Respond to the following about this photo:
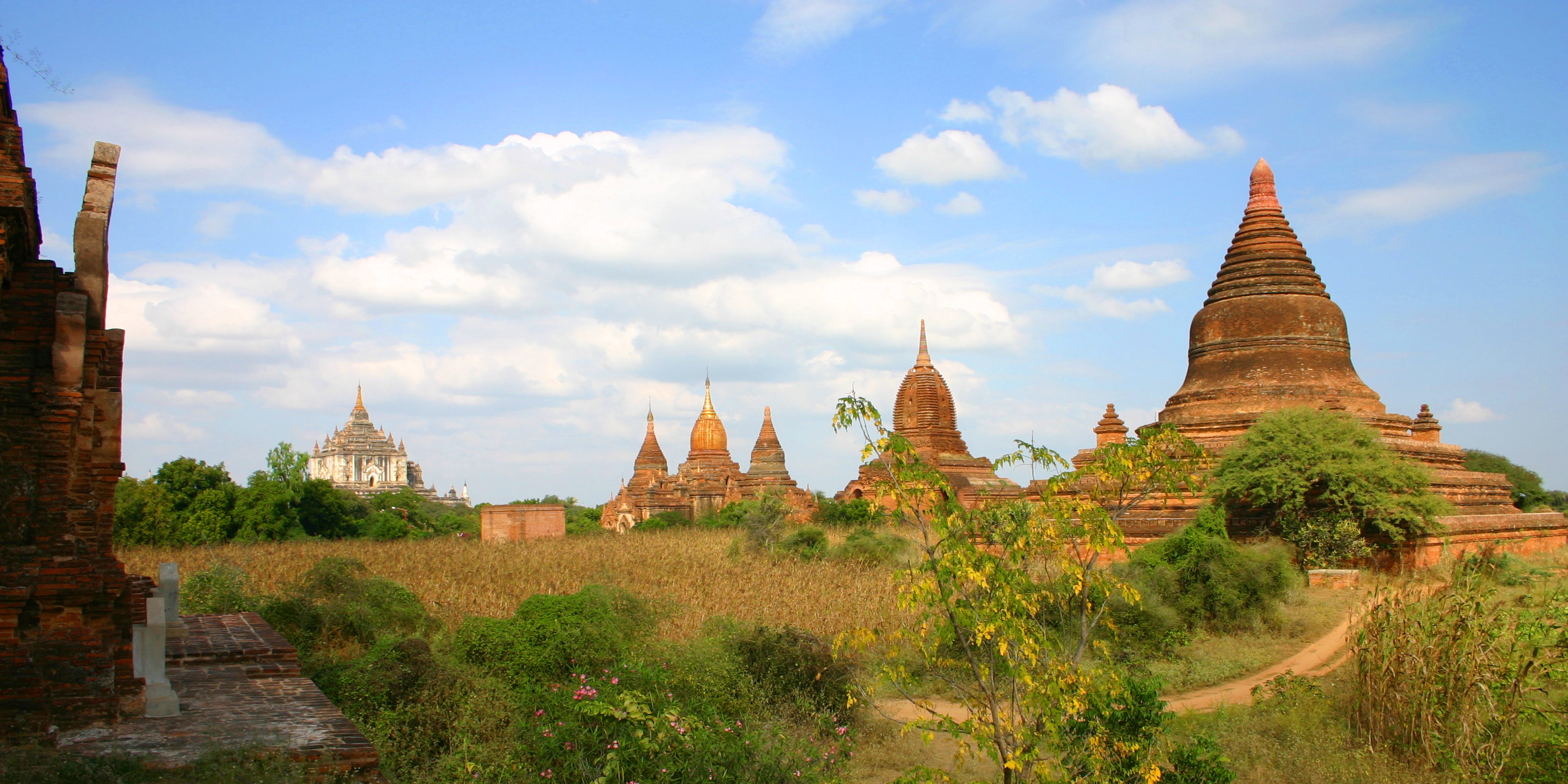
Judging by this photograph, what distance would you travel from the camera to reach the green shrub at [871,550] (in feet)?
56.9

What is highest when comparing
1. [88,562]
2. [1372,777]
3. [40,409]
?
[40,409]

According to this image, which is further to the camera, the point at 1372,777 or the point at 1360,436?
the point at 1360,436

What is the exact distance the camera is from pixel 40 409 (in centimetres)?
557

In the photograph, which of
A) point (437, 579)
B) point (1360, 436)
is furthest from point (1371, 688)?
point (437, 579)

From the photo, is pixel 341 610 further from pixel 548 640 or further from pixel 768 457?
pixel 768 457

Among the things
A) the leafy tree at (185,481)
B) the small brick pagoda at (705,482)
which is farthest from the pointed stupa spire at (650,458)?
the leafy tree at (185,481)

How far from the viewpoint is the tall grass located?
6.40 meters

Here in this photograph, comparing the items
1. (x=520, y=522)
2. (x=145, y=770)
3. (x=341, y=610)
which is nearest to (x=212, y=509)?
(x=520, y=522)

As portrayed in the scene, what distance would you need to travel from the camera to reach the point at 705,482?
3956cm

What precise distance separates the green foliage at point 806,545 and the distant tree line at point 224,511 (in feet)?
30.7

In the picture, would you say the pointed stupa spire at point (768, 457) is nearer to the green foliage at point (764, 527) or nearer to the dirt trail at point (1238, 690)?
the green foliage at point (764, 527)

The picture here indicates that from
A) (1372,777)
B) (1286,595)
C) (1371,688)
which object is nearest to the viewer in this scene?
(1372,777)

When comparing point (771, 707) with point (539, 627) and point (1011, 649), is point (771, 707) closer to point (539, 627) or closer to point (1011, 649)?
point (539, 627)

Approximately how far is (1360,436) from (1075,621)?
24.2 feet
